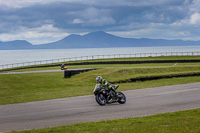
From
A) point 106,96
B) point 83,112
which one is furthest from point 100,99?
point 83,112

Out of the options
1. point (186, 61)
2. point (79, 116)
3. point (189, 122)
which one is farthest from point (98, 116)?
point (186, 61)

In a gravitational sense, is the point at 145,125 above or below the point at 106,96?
below

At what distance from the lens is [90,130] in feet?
33.0

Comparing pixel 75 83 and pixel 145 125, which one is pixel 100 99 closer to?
pixel 145 125

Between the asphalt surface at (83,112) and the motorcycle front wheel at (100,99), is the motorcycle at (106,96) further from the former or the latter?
the asphalt surface at (83,112)

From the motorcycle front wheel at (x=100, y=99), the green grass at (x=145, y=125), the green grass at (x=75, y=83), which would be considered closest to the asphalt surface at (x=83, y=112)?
the motorcycle front wheel at (x=100, y=99)

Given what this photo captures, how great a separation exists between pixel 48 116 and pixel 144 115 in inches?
176

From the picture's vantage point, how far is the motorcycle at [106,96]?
53.1 feet

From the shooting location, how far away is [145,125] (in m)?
10.5

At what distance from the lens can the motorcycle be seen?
1617 cm

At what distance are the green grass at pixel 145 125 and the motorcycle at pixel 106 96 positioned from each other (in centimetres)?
430

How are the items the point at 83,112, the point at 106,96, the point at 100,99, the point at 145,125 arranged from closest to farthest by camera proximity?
the point at 145,125 → the point at 83,112 → the point at 100,99 → the point at 106,96

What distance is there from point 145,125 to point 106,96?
6.29m

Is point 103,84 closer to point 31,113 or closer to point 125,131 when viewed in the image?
point 31,113
